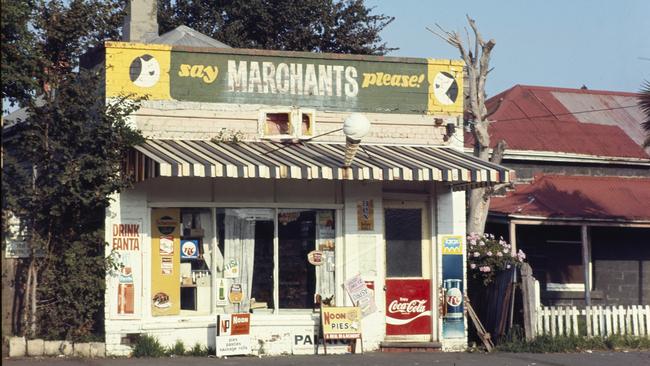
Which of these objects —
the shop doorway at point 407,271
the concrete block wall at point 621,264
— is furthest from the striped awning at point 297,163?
the concrete block wall at point 621,264

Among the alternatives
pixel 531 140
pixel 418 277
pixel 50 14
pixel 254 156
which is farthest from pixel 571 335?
pixel 50 14

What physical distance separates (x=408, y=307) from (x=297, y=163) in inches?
136

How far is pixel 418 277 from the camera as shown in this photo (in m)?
17.2

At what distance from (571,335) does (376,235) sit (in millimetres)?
3892

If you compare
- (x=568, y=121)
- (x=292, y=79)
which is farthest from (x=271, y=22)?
(x=292, y=79)

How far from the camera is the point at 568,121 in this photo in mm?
26250

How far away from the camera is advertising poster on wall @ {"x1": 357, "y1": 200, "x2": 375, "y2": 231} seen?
663 inches

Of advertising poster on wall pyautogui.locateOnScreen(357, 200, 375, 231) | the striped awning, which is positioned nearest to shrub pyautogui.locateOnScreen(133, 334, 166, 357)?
the striped awning

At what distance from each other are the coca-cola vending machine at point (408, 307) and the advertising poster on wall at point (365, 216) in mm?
966

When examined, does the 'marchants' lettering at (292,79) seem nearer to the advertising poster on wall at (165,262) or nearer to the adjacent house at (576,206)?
the advertising poster on wall at (165,262)

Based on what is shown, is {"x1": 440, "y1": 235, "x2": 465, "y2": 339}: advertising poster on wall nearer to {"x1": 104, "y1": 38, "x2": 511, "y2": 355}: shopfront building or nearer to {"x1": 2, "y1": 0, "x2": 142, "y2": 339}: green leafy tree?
{"x1": 104, "y1": 38, "x2": 511, "y2": 355}: shopfront building

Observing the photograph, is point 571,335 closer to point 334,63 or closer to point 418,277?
point 418,277

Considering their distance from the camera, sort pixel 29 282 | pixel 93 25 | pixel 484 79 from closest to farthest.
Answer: pixel 29 282 → pixel 93 25 → pixel 484 79

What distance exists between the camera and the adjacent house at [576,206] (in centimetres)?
2295
